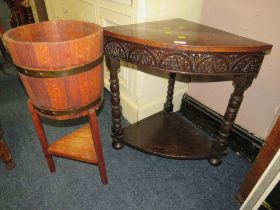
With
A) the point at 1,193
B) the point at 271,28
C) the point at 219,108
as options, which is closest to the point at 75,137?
the point at 1,193

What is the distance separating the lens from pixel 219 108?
1.55 m

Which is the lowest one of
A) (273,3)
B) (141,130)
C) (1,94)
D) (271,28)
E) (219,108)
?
(1,94)

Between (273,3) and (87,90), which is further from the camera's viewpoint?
(273,3)

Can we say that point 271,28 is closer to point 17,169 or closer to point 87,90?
point 87,90

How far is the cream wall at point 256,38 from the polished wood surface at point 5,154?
1467 millimetres

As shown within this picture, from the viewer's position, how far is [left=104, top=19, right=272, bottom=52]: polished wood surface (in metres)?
0.85

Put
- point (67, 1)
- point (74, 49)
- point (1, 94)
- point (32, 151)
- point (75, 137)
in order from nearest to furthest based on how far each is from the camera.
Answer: point (74, 49) → point (75, 137) → point (32, 151) → point (67, 1) → point (1, 94)

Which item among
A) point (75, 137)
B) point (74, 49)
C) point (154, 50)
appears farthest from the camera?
point (75, 137)

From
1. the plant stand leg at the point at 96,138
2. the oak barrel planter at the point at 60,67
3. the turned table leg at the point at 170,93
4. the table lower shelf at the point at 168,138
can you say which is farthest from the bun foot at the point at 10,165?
the turned table leg at the point at 170,93

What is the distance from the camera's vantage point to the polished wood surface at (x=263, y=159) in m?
0.94

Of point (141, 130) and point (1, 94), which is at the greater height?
point (141, 130)

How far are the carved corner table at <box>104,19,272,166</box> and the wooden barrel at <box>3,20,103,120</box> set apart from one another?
0.52ft

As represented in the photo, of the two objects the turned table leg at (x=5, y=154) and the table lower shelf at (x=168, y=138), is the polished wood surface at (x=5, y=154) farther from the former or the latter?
the table lower shelf at (x=168, y=138)

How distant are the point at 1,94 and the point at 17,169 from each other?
115cm
